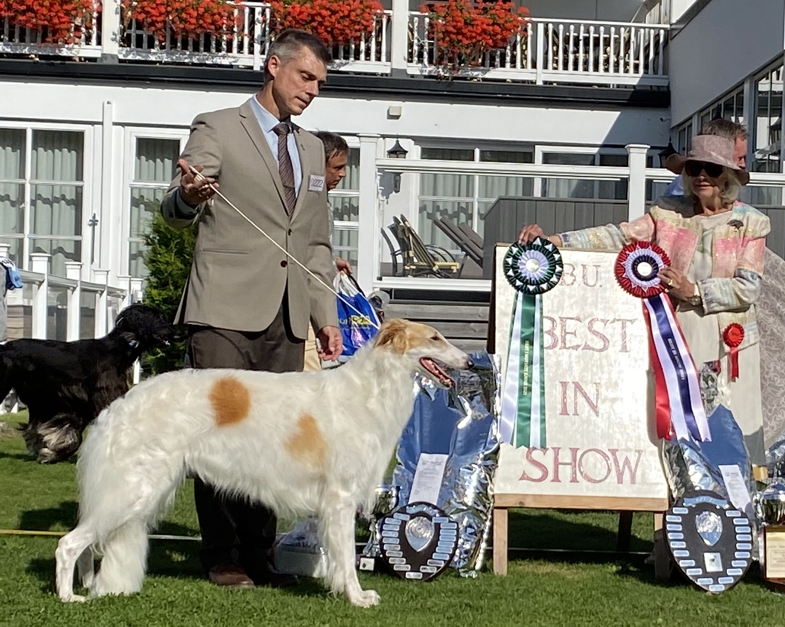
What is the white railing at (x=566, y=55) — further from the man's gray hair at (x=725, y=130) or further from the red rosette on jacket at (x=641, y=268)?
the red rosette on jacket at (x=641, y=268)

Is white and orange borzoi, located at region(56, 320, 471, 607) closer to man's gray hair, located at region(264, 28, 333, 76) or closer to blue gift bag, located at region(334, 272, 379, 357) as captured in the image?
man's gray hair, located at region(264, 28, 333, 76)

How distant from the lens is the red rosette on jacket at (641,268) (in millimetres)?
5082

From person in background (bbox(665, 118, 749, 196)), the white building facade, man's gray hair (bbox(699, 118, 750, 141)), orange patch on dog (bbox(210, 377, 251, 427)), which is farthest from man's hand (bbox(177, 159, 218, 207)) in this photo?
the white building facade

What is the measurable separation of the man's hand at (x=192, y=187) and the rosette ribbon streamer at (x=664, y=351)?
1.93 m

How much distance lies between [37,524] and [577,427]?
9.21 ft

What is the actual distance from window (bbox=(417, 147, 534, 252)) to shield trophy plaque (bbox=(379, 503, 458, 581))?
261 inches

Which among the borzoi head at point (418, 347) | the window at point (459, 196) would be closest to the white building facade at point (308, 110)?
the window at point (459, 196)

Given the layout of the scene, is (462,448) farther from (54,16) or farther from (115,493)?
(54,16)

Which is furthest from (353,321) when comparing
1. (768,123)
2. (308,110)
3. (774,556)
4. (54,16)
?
(54,16)

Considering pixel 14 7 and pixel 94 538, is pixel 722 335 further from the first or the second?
pixel 14 7

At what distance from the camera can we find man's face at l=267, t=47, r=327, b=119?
14.7 ft

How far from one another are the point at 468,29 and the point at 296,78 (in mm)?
12200

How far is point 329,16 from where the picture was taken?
52.9 feet

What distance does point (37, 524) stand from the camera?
5.94 metres
